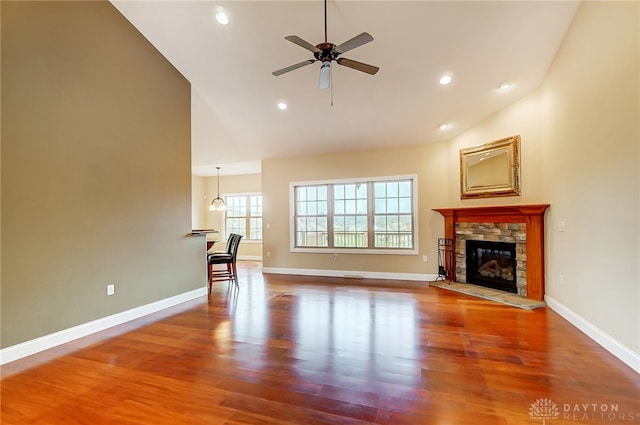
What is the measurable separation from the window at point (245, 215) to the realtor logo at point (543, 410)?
8108mm

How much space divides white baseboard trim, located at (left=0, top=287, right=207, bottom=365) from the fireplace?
4935 millimetres

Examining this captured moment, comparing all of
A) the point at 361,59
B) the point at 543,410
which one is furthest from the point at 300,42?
the point at 543,410

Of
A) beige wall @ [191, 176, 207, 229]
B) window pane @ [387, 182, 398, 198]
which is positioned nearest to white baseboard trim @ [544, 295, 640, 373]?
window pane @ [387, 182, 398, 198]

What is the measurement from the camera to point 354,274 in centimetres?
610

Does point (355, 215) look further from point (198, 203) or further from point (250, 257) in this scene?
point (198, 203)

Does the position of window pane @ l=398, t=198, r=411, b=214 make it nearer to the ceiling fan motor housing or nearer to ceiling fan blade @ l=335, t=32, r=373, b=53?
the ceiling fan motor housing

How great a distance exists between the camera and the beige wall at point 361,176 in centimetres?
566

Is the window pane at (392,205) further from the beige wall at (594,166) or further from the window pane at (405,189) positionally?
the beige wall at (594,166)

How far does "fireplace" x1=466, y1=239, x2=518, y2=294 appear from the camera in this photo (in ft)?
15.1

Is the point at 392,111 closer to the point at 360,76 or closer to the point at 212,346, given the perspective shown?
the point at 360,76

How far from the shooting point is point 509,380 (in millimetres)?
2129

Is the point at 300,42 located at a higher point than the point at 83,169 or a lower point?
higher

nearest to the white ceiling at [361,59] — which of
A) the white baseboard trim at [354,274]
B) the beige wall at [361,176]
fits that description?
the beige wall at [361,176]

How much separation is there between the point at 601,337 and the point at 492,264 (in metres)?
2.26
